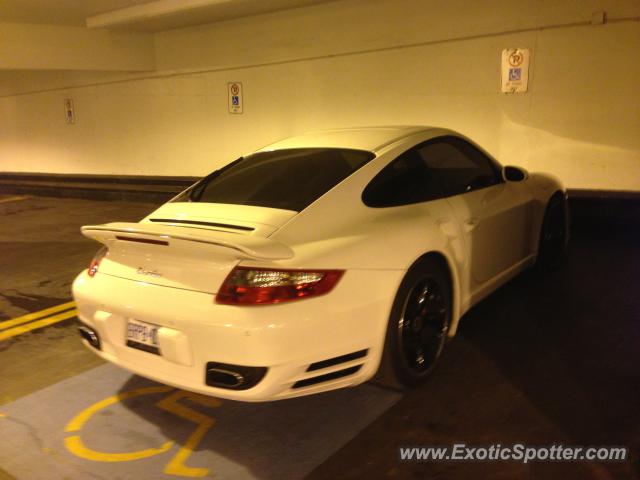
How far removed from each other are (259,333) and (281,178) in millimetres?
1394

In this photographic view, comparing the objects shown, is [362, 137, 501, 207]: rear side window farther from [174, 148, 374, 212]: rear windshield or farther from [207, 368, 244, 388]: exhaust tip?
[207, 368, 244, 388]: exhaust tip

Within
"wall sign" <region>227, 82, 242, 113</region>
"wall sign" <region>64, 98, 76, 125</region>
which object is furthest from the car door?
"wall sign" <region>64, 98, 76, 125</region>

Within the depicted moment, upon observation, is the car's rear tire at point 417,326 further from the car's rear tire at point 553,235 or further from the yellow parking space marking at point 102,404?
the car's rear tire at point 553,235

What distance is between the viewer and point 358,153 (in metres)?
3.48

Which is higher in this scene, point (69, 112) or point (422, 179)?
point (69, 112)

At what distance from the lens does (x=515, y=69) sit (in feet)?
23.8

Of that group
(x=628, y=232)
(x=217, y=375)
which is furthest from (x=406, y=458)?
(x=628, y=232)

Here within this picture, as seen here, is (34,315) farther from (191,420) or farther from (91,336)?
(191,420)

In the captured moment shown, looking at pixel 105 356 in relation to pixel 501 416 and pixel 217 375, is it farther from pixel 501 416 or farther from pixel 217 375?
pixel 501 416

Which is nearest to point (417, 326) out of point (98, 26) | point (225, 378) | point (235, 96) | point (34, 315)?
point (225, 378)

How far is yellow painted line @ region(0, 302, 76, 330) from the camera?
4.68 m

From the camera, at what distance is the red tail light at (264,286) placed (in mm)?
2498

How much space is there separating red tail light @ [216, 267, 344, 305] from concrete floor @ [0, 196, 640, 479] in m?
0.83

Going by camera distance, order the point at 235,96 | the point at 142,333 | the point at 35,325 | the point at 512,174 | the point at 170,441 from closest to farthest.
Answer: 1. the point at 142,333
2. the point at 170,441
3. the point at 512,174
4. the point at 35,325
5. the point at 235,96
